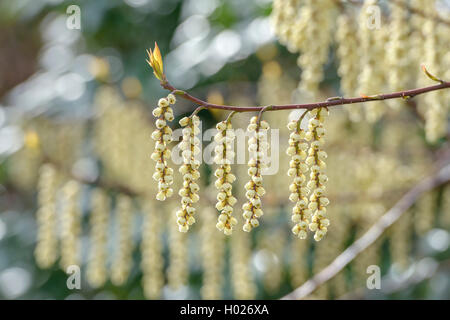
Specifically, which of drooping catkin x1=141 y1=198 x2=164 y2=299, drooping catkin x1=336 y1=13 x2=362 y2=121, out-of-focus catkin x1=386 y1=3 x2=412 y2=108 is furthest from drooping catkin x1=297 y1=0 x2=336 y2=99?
drooping catkin x1=141 y1=198 x2=164 y2=299

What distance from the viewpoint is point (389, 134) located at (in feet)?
10.5

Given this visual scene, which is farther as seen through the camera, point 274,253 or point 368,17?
point 274,253

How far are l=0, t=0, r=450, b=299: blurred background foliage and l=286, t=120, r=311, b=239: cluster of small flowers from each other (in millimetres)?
1291

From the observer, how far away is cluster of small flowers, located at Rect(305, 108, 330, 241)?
0.96m

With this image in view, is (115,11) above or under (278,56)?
above

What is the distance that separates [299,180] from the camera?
98cm

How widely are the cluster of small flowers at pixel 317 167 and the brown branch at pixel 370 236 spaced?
93cm

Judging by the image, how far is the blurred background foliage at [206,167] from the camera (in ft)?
8.99

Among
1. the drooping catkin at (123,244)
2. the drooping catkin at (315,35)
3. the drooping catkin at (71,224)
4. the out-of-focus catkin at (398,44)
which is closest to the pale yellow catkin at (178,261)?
the drooping catkin at (123,244)

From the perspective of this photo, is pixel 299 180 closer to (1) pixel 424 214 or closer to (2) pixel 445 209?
(1) pixel 424 214

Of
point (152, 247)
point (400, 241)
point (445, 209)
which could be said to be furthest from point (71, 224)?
point (445, 209)
